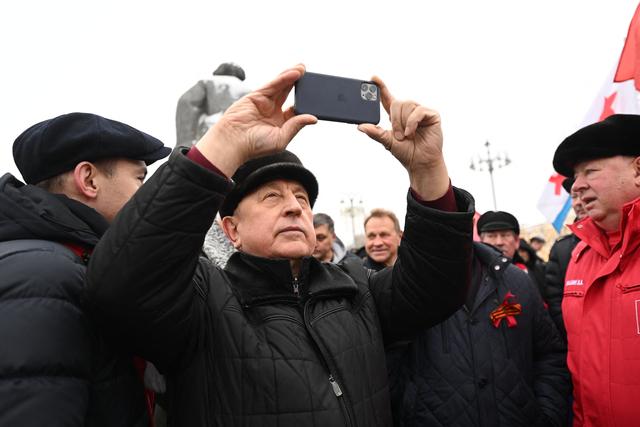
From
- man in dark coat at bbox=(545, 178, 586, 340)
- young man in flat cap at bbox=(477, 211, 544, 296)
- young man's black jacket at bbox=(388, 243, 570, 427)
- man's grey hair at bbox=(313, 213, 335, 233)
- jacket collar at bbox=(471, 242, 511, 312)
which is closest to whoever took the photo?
young man's black jacket at bbox=(388, 243, 570, 427)

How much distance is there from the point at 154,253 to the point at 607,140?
2273 mm

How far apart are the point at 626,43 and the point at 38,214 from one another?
14.7 feet

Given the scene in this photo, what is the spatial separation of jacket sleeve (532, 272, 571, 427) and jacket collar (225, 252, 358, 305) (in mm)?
1417

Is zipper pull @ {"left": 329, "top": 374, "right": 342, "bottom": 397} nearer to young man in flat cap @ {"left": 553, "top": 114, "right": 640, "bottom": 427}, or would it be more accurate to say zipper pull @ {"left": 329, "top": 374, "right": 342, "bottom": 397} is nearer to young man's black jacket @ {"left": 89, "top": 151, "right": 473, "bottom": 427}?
young man's black jacket @ {"left": 89, "top": 151, "right": 473, "bottom": 427}

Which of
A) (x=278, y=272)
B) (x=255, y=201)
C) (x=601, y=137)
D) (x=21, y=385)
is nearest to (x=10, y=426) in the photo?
(x=21, y=385)

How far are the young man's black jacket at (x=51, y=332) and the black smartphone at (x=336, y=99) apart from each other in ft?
2.51

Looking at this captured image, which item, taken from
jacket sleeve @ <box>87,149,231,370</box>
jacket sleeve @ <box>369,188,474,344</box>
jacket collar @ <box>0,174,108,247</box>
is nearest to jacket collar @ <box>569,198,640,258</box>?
jacket sleeve @ <box>369,188,474,344</box>

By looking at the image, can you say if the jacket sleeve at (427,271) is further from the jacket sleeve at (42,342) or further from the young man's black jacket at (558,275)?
the young man's black jacket at (558,275)

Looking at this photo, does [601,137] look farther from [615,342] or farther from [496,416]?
[496,416]

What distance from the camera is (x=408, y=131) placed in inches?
64.7

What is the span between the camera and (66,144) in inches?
62.9

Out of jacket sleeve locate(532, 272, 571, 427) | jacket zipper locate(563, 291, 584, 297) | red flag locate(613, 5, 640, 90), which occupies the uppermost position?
red flag locate(613, 5, 640, 90)

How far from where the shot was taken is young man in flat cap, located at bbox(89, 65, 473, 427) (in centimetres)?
133

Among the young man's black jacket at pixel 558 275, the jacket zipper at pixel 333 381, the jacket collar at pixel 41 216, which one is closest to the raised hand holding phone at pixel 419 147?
the jacket zipper at pixel 333 381
